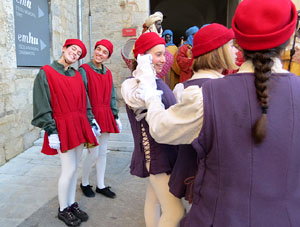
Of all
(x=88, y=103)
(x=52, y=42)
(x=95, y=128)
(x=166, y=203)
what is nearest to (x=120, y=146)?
(x=95, y=128)

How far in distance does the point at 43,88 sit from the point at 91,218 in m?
1.33

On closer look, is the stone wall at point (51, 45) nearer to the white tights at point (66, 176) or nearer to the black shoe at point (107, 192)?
the black shoe at point (107, 192)

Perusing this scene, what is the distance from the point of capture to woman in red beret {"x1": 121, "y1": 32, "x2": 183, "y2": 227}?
154 cm

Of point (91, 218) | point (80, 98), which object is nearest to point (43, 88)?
point (80, 98)

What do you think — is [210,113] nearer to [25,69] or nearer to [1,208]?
[1,208]

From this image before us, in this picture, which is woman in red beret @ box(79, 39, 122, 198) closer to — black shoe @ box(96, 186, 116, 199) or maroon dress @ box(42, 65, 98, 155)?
black shoe @ box(96, 186, 116, 199)

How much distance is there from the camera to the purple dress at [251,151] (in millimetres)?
875

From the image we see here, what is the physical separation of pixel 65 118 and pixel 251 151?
191 cm

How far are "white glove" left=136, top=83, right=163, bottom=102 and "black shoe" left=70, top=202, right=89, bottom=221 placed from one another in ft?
5.73

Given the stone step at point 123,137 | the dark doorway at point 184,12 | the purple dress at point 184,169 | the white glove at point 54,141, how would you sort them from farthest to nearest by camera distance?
the dark doorway at point 184,12, the stone step at point 123,137, the white glove at point 54,141, the purple dress at point 184,169

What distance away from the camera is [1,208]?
275 cm

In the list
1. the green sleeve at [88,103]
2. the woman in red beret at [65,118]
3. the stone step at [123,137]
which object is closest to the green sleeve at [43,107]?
the woman in red beret at [65,118]

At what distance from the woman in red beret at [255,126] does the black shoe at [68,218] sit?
6.06 ft

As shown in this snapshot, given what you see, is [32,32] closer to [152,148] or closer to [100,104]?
[100,104]
